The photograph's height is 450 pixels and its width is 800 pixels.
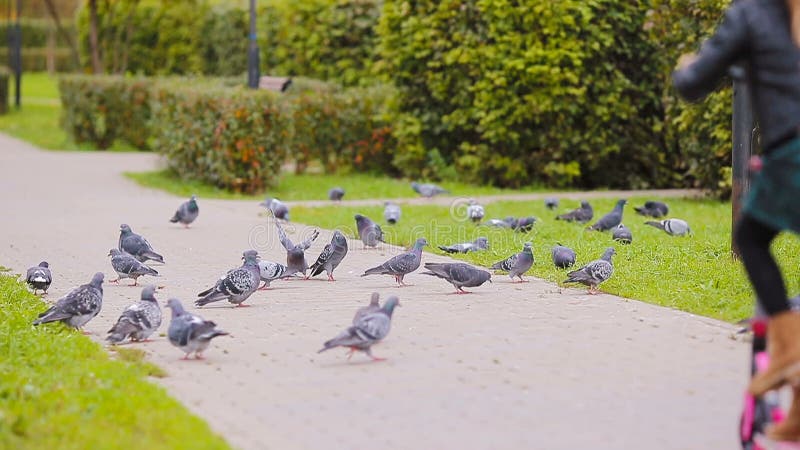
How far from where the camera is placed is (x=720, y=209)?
16406 millimetres

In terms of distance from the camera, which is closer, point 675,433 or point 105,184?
point 675,433

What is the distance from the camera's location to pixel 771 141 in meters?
4.90

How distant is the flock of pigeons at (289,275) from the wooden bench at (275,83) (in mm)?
9173

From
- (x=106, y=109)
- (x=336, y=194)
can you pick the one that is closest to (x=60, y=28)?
(x=106, y=109)

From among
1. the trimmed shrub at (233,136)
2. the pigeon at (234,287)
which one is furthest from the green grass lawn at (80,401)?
the trimmed shrub at (233,136)

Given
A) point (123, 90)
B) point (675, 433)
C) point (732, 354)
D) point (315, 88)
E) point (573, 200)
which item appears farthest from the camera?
point (123, 90)

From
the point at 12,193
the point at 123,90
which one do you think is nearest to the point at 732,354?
the point at 12,193

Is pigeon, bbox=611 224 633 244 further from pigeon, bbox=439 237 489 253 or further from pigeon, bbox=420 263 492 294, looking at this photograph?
pigeon, bbox=420 263 492 294

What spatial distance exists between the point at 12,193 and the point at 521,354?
1282 centimetres

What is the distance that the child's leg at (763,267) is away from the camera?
4949mm

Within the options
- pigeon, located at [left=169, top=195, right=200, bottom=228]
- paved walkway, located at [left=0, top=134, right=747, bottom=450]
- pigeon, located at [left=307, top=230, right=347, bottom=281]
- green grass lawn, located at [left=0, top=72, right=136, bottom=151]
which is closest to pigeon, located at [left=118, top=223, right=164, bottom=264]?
paved walkway, located at [left=0, top=134, right=747, bottom=450]

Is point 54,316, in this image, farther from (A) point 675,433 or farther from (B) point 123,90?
(B) point 123,90

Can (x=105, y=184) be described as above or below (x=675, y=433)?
below

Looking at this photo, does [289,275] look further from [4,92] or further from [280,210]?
[4,92]
